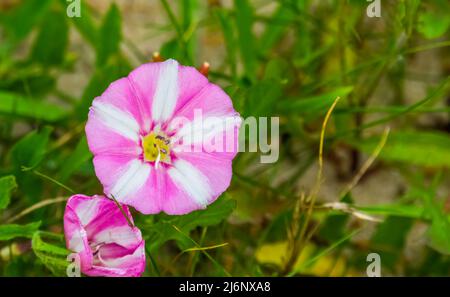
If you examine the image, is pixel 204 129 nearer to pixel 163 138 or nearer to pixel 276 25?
pixel 163 138

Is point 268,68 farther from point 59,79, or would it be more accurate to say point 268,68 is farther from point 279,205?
point 59,79

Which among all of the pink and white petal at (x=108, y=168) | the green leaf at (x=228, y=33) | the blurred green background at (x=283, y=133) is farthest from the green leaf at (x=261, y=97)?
the pink and white petal at (x=108, y=168)

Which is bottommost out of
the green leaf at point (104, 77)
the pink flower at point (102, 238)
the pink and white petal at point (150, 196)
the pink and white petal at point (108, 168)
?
the pink flower at point (102, 238)

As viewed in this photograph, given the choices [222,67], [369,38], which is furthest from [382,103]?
[222,67]

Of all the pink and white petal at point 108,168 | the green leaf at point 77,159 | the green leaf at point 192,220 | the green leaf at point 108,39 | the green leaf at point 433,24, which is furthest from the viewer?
the green leaf at point 108,39

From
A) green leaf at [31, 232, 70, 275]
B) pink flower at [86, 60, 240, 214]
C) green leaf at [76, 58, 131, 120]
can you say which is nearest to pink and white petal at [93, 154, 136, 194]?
pink flower at [86, 60, 240, 214]

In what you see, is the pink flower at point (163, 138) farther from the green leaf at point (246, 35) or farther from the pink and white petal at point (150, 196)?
the green leaf at point (246, 35)

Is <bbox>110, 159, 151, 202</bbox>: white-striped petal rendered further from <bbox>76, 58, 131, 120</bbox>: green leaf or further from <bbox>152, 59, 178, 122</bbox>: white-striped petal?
<bbox>76, 58, 131, 120</bbox>: green leaf
